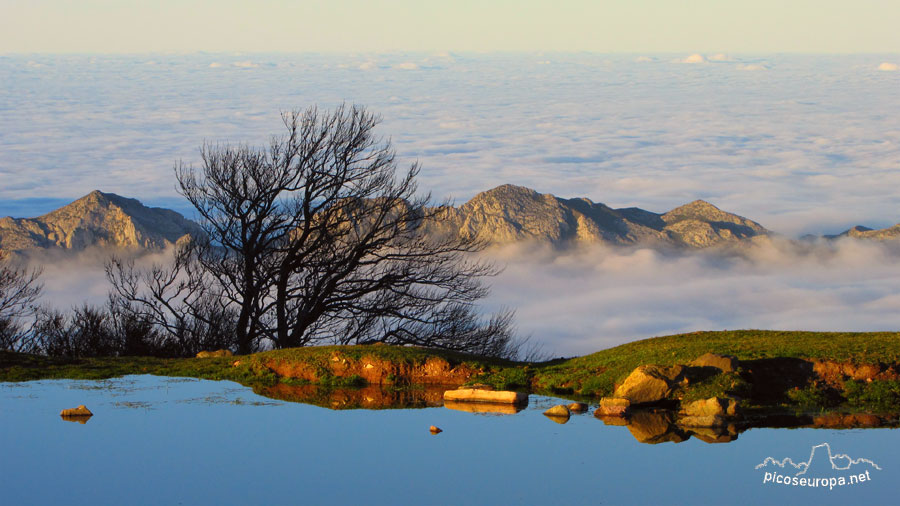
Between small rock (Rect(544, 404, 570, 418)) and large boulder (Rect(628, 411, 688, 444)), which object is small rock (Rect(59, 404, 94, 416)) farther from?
large boulder (Rect(628, 411, 688, 444))

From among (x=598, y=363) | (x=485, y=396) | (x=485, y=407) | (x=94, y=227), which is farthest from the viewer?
(x=94, y=227)

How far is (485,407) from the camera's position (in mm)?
20766

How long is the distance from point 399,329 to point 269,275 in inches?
249

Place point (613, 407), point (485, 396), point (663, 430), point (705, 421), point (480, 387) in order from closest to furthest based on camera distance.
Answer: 1. point (663, 430)
2. point (705, 421)
3. point (613, 407)
4. point (485, 396)
5. point (480, 387)

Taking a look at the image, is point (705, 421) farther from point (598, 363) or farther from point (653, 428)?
point (598, 363)

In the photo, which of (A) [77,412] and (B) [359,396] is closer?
(A) [77,412]

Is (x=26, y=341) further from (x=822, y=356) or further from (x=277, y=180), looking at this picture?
(x=822, y=356)

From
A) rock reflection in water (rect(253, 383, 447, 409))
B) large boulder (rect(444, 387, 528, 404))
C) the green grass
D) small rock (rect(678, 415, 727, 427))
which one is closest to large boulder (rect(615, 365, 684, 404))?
the green grass

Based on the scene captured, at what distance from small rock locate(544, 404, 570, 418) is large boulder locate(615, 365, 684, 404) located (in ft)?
4.92

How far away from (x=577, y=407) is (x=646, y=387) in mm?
1571

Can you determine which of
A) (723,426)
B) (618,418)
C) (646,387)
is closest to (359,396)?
(618,418)

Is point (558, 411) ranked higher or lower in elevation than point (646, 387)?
lower

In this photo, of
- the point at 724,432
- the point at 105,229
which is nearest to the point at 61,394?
the point at 724,432

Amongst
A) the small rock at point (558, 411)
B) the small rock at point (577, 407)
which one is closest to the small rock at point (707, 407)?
the small rock at point (577, 407)
